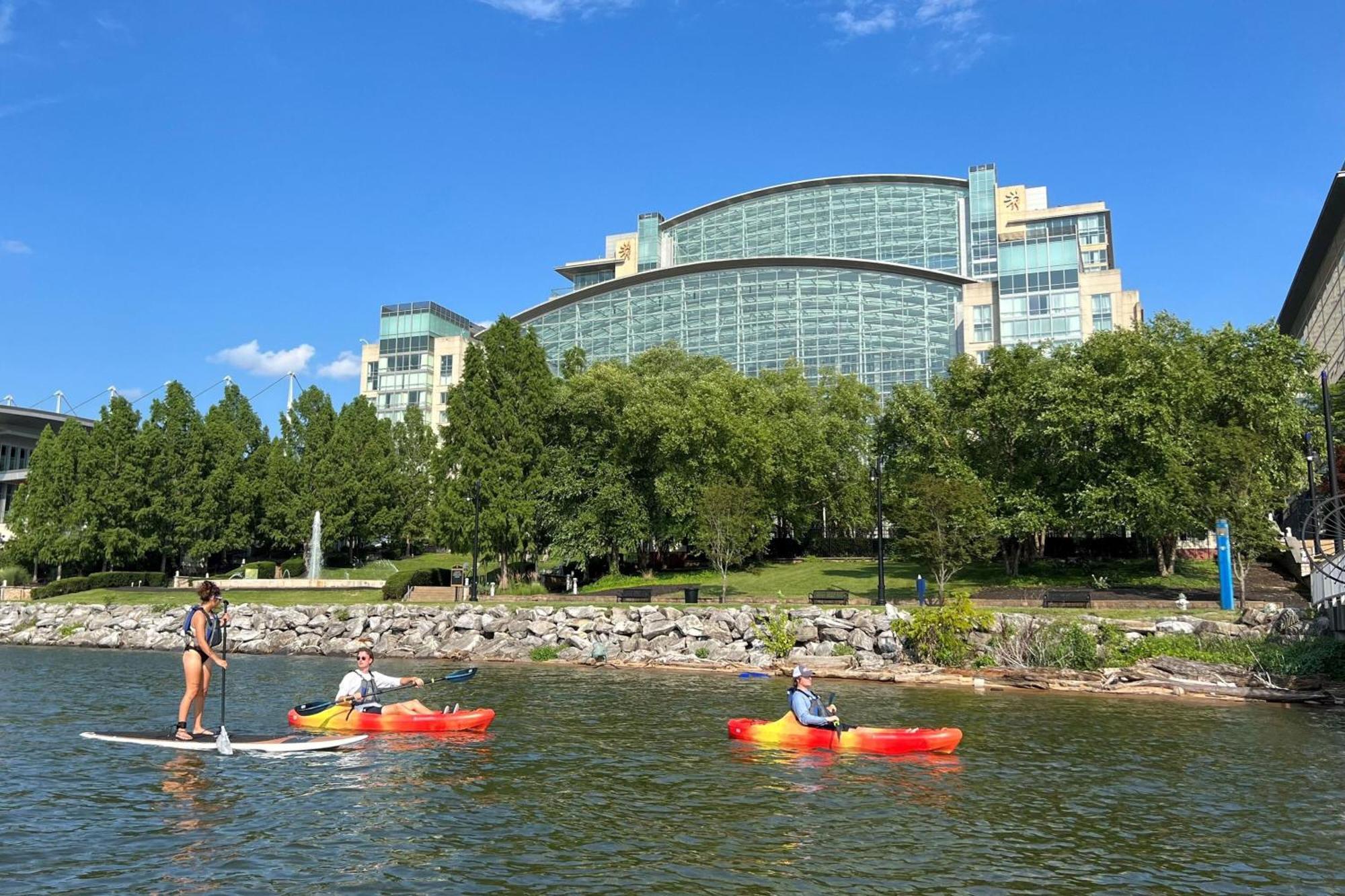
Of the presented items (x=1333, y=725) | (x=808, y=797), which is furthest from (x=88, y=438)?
(x=1333, y=725)

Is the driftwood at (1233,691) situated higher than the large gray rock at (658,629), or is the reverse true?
the large gray rock at (658,629)

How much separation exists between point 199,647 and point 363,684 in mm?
4838

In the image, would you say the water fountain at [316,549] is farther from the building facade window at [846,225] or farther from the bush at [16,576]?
the building facade window at [846,225]

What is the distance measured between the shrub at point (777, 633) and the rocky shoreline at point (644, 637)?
0.60 feet

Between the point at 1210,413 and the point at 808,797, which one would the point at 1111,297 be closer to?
the point at 1210,413

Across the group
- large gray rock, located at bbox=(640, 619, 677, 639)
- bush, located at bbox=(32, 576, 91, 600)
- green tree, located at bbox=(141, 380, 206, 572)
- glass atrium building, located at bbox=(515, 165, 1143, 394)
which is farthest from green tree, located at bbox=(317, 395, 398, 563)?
large gray rock, located at bbox=(640, 619, 677, 639)

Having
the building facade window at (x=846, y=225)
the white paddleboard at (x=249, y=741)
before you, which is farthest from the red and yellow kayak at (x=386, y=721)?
the building facade window at (x=846, y=225)

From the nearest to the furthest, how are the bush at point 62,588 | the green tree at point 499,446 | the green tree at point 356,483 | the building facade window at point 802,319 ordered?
the green tree at point 499,446 → the bush at point 62,588 → the green tree at point 356,483 → the building facade window at point 802,319

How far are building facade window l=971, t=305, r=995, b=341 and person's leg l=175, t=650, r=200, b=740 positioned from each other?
77203 mm

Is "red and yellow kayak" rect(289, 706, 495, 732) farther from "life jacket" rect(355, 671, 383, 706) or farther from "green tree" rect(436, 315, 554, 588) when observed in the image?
"green tree" rect(436, 315, 554, 588)

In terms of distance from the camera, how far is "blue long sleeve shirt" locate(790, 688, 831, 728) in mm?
17703

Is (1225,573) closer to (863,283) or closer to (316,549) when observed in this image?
(316,549)

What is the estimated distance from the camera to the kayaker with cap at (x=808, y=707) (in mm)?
17672

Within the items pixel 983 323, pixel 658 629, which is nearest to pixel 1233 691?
pixel 658 629
